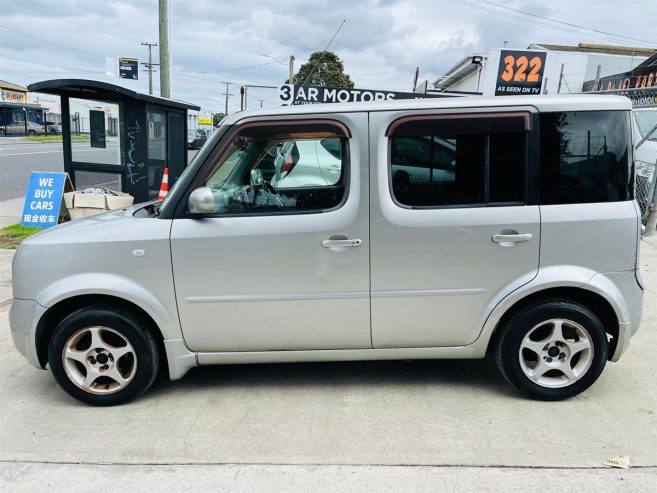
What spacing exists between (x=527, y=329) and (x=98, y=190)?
7.48 metres

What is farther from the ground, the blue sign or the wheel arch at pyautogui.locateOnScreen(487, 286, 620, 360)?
the blue sign

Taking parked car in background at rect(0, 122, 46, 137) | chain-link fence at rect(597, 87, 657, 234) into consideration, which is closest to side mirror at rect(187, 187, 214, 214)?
chain-link fence at rect(597, 87, 657, 234)

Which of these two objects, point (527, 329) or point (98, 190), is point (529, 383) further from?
point (98, 190)

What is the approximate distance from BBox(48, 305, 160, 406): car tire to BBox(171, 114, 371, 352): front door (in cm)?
31

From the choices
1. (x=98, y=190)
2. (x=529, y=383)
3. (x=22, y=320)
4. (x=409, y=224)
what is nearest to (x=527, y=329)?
(x=529, y=383)

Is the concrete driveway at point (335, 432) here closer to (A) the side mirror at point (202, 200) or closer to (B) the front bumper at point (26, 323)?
(B) the front bumper at point (26, 323)

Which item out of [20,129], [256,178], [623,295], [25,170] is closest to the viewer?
[623,295]

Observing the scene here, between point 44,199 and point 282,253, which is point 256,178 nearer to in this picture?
point 282,253

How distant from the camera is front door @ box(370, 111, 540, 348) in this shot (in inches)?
137

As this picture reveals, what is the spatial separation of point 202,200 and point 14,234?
674 cm

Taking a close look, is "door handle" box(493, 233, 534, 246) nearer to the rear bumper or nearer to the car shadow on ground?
the rear bumper

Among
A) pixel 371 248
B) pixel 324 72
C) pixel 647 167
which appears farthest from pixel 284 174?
pixel 324 72

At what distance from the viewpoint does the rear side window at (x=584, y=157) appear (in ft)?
11.5

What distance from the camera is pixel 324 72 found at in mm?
50812
